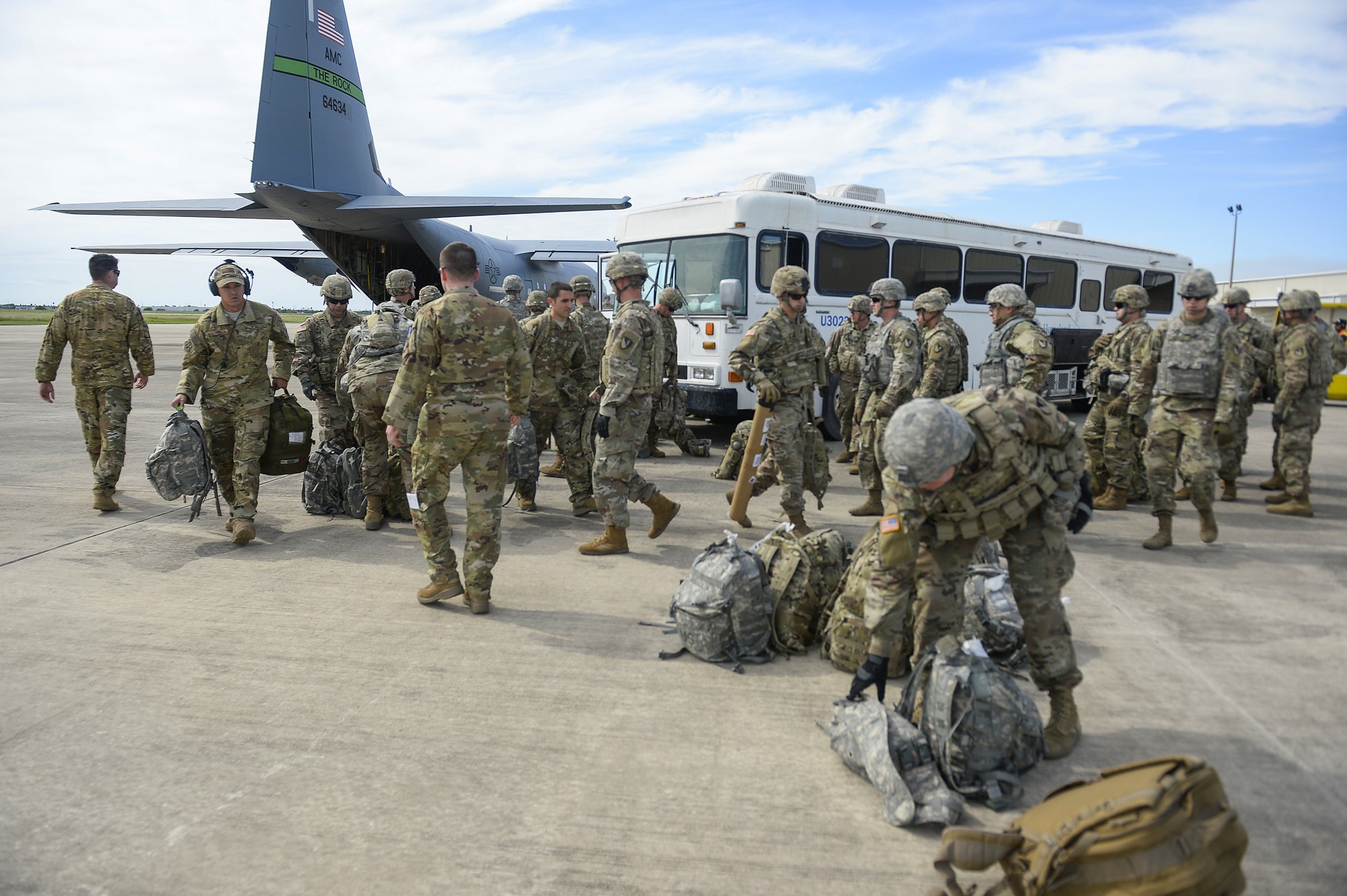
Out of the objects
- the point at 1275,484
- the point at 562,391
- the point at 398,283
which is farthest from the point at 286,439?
the point at 1275,484

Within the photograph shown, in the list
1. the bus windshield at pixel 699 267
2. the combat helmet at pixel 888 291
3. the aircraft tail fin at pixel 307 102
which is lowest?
the combat helmet at pixel 888 291

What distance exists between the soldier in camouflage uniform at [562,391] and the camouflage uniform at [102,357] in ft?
10.6

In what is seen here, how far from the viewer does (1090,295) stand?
47.0 ft

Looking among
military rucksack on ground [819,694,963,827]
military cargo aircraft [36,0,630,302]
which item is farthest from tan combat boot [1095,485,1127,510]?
military cargo aircraft [36,0,630,302]

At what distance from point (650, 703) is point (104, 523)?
5364 millimetres

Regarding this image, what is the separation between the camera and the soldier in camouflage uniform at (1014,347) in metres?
6.15

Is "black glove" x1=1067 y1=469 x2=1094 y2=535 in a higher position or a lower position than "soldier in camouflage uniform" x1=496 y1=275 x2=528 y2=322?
lower

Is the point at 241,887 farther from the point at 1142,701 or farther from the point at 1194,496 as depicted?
the point at 1194,496

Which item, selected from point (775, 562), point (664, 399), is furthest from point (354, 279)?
point (775, 562)

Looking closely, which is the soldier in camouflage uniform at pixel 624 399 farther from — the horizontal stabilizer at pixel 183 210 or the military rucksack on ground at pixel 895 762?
the horizontal stabilizer at pixel 183 210

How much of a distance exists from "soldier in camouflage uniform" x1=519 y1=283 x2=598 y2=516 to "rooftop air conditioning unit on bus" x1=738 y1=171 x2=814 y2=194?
4254 mm

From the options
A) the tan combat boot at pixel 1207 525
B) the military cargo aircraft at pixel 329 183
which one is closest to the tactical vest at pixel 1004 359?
the tan combat boot at pixel 1207 525

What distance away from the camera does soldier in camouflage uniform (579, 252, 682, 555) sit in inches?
221

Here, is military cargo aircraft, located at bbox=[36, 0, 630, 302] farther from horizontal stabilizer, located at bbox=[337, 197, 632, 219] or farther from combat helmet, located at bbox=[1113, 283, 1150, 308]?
combat helmet, located at bbox=[1113, 283, 1150, 308]
